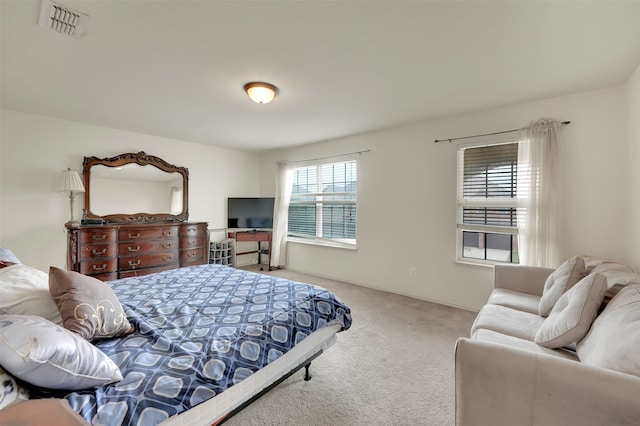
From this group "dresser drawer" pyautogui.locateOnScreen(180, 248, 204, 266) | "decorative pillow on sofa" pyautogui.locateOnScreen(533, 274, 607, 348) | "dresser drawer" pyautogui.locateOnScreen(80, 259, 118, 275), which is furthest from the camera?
"dresser drawer" pyautogui.locateOnScreen(180, 248, 204, 266)

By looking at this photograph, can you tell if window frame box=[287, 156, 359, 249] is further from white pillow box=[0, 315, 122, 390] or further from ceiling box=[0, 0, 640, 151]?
white pillow box=[0, 315, 122, 390]

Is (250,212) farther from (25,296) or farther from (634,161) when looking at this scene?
(634,161)

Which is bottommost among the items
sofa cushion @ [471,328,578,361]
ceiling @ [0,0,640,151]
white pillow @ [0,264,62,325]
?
sofa cushion @ [471,328,578,361]

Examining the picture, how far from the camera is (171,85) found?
2588 mm

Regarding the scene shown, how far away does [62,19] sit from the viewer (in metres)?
1.68

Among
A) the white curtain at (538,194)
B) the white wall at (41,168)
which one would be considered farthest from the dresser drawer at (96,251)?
the white curtain at (538,194)

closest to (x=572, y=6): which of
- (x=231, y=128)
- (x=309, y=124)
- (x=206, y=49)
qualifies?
(x=206, y=49)

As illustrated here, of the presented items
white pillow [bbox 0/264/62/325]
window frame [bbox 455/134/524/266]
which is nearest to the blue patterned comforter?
white pillow [bbox 0/264/62/325]

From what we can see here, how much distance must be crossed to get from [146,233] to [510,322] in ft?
14.0

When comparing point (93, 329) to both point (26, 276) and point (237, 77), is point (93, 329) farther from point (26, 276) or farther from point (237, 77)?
point (237, 77)

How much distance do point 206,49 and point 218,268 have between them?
1994 millimetres

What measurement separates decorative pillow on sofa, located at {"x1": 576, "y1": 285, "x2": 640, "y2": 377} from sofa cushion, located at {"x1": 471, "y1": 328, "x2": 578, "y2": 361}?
0.09 m

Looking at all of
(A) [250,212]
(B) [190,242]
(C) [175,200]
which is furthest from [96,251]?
(A) [250,212]

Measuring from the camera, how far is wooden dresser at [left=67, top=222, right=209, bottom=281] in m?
3.33
